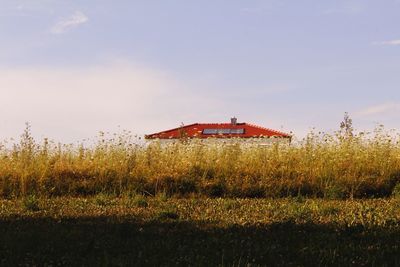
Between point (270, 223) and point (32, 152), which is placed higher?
point (32, 152)

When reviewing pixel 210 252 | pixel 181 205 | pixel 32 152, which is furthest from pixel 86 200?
pixel 210 252

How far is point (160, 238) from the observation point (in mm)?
6219

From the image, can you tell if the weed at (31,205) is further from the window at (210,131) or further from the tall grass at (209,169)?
the window at (210,131)

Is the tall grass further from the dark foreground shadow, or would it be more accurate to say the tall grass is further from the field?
the dark foreground shadow

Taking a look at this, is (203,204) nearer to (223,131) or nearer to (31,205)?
(31,205)

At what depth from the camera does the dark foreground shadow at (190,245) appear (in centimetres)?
514

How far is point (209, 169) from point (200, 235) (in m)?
6.18

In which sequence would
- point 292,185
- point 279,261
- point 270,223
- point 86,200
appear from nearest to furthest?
point 279,261, point 270,223, point 86,200, point 292,185

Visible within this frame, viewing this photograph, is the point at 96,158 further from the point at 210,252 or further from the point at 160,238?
the point at 210,252

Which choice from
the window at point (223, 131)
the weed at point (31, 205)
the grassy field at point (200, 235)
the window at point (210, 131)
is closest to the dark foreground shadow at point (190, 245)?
the grassy field at point (200, 235)

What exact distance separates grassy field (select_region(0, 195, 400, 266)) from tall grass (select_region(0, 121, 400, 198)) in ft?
8.11

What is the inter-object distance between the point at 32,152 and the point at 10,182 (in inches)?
48.6

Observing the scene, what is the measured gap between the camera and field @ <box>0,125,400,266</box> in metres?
5.48

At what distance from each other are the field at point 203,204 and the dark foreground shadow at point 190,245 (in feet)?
0.05
